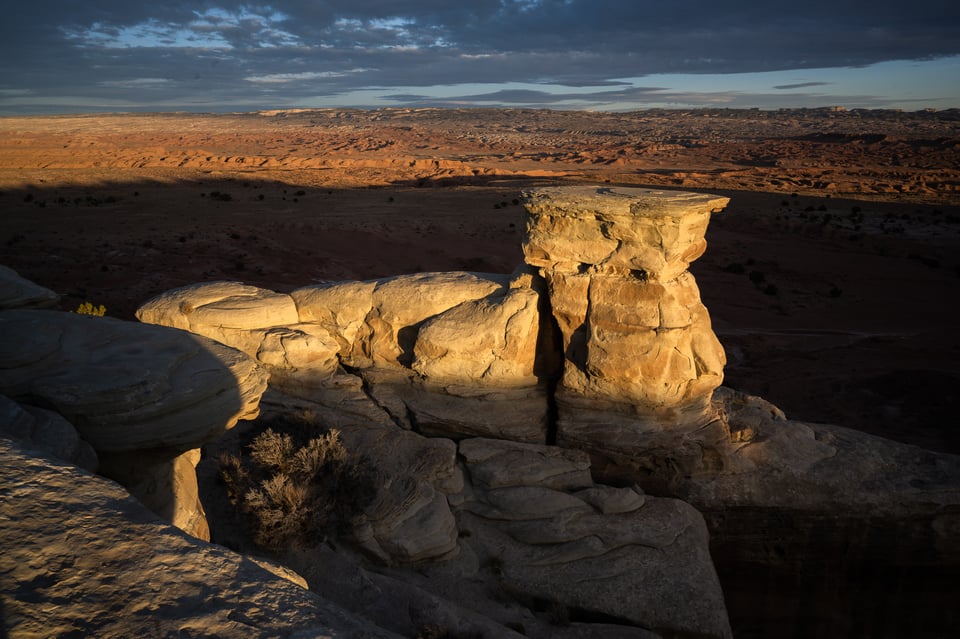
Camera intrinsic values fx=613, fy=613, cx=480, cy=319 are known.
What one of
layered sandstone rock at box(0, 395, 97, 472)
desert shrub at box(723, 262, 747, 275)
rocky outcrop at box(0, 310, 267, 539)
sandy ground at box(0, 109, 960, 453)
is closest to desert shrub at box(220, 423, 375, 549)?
rocky outcrop at box(0, 310, 267, 539)

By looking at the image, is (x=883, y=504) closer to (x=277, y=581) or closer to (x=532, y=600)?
(x=532, y=600)

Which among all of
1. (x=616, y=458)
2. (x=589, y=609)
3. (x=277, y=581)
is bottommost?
(x=589, y=609)

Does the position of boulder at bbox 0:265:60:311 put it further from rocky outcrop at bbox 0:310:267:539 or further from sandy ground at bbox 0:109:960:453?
sandy ground at bbox 0:109:960:453

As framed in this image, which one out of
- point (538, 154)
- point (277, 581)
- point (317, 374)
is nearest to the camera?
point (277, 581)

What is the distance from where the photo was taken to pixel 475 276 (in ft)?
29.5

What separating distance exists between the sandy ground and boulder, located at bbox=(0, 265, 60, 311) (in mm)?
7549

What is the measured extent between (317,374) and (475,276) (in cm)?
263

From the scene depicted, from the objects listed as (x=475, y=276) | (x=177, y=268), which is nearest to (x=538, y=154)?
(x=177, y=268)

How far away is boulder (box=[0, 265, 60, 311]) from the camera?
6094 mm

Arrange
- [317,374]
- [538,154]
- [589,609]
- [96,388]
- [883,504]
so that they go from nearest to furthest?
[96,388] → [589,609] → [883,504] → [317,374] → [538,154]

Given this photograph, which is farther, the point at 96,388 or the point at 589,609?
the point at 589,609

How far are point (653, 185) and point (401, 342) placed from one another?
31.9m

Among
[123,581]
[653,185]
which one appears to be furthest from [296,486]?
[653,185]

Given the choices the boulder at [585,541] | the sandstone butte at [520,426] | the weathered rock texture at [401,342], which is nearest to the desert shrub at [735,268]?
the sandstone butte at [520,426]
